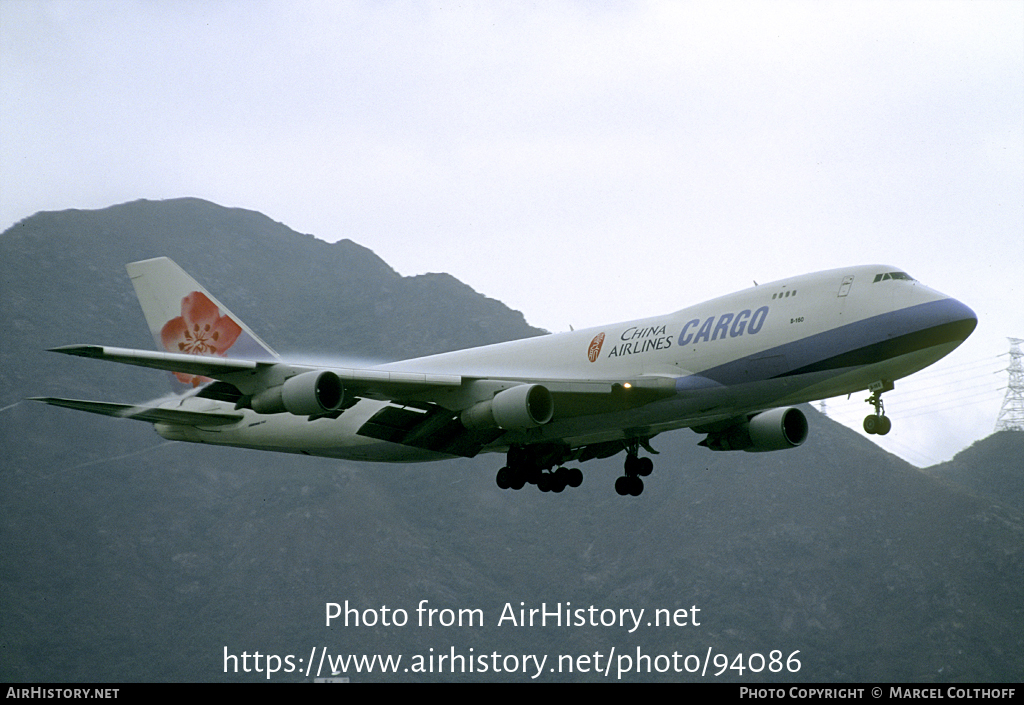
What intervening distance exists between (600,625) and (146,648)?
256 feet

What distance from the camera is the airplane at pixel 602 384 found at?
98.7 ft

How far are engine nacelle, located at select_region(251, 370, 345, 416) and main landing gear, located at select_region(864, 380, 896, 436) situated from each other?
1522 centimetres

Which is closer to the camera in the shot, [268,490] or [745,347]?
[745,347]

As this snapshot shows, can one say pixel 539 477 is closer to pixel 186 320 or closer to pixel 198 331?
pixel 198 331

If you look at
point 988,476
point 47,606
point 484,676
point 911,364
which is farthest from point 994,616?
point 911,364

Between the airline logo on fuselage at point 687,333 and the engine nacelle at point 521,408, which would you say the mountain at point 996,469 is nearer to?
the airline logo on fuselage at point 687,333

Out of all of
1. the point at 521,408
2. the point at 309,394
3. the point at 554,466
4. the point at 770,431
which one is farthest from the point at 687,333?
the point at 309,394

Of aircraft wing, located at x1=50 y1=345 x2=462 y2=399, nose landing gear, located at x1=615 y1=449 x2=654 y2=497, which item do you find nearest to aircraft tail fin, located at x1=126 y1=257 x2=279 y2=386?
aircraft wing, located at x1=50 y1=345 x2=462 y2=399

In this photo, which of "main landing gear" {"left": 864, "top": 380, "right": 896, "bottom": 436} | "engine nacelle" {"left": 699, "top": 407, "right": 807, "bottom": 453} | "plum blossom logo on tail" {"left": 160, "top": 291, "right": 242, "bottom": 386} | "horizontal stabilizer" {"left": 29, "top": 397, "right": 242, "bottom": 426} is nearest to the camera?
"main landing gear" {"left": 864, "top": 380, "right": 896, "bottom": 436}

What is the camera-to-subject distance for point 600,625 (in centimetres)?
19300

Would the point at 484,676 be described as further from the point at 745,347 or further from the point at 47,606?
the point at 745,347

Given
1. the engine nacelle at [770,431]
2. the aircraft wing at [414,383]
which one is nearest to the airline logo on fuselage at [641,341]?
the aircraft wing at [414,383]

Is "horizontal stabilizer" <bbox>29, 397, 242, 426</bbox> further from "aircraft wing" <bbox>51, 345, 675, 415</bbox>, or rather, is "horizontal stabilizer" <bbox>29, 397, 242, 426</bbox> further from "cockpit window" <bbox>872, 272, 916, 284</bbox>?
"cockpit window" <bbox>872, 272, 916, 284</bbox>

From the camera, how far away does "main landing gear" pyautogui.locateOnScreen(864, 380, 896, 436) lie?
1144 inches
